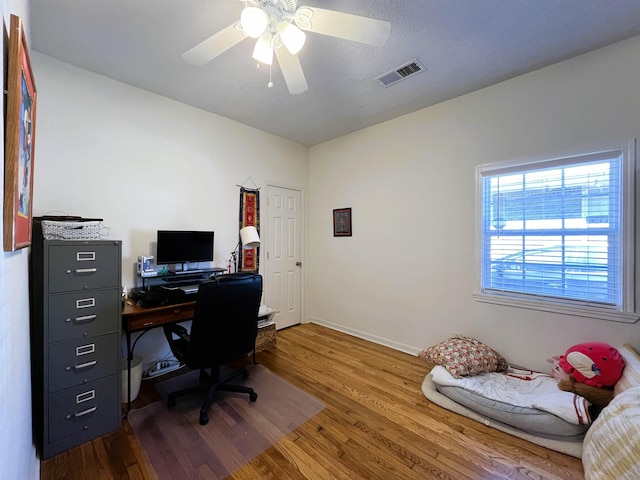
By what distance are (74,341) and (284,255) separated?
2.46 metres

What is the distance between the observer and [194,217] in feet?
9.69

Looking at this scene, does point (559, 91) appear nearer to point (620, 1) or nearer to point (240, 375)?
point (620, 1)

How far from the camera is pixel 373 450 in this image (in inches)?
66.9

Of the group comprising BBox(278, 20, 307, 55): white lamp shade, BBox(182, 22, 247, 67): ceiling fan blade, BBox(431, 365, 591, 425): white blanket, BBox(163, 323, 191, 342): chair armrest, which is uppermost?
BBox(182, 22, 247, 67): ceiling fan blade

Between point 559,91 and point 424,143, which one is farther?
point 424,143

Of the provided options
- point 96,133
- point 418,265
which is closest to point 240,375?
point 418,265

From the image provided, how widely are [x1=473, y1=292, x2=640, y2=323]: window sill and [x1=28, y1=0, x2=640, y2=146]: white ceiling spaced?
1981mm

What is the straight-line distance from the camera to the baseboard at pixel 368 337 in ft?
10.2

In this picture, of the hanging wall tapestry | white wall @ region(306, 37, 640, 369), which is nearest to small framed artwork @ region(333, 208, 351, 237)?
white wall @ region(306, 37, 640, 369)

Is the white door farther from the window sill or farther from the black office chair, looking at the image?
the window sill

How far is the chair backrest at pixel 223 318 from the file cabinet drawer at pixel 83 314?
0.58m

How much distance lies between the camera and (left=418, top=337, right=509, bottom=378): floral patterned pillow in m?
2.27

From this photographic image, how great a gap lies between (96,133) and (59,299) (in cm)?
148

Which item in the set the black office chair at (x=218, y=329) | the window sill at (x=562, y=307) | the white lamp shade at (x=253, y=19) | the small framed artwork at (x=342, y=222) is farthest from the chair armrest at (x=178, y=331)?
the window sill at (x=562, y=307)
